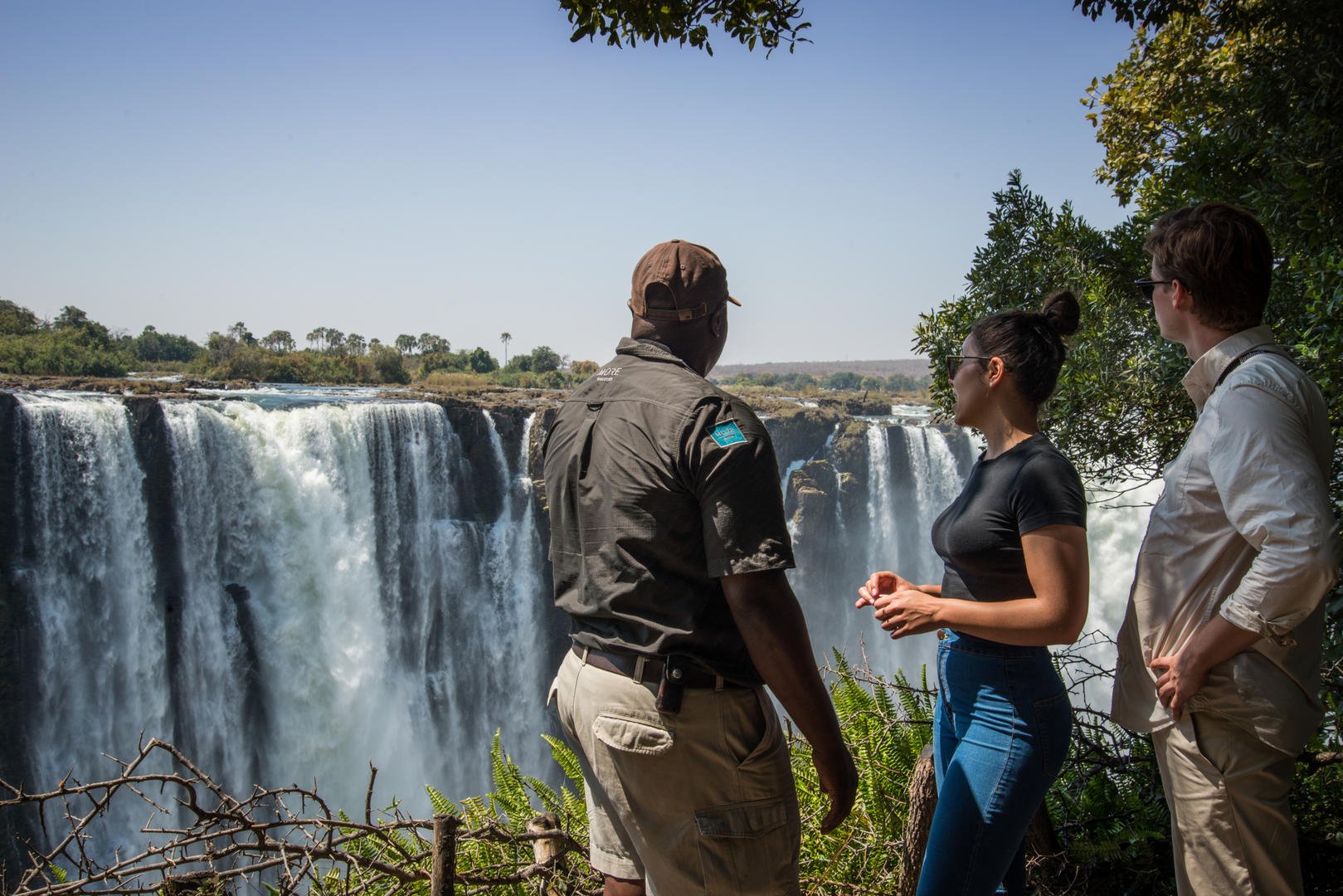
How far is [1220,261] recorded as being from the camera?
1696 millimetres

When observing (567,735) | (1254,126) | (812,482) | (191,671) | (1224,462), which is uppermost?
(1254,126)

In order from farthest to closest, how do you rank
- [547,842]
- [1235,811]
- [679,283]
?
Result: [547,842]
[679,283]
[1235,811]

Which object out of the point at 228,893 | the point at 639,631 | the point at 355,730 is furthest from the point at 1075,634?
the point at 355,730

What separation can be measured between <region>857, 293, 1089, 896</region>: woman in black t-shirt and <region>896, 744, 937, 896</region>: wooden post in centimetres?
21

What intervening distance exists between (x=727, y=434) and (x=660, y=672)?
44cm

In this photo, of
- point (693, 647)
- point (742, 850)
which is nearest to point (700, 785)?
point (742, 850)

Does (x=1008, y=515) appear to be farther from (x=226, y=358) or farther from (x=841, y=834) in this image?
(x=226, y=358)

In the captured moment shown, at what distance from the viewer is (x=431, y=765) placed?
19.1 metres

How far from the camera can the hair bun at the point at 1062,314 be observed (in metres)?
2.11

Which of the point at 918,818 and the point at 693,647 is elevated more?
the point at 693,647

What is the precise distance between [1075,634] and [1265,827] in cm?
45

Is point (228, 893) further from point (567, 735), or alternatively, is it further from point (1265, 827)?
point (1265, 827)

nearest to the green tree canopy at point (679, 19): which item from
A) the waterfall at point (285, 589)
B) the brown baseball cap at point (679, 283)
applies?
the brown baseball cap at point (679, 283)

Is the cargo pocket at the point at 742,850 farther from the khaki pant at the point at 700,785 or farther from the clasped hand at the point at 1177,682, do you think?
the clasped hand at the point at 1177,682
